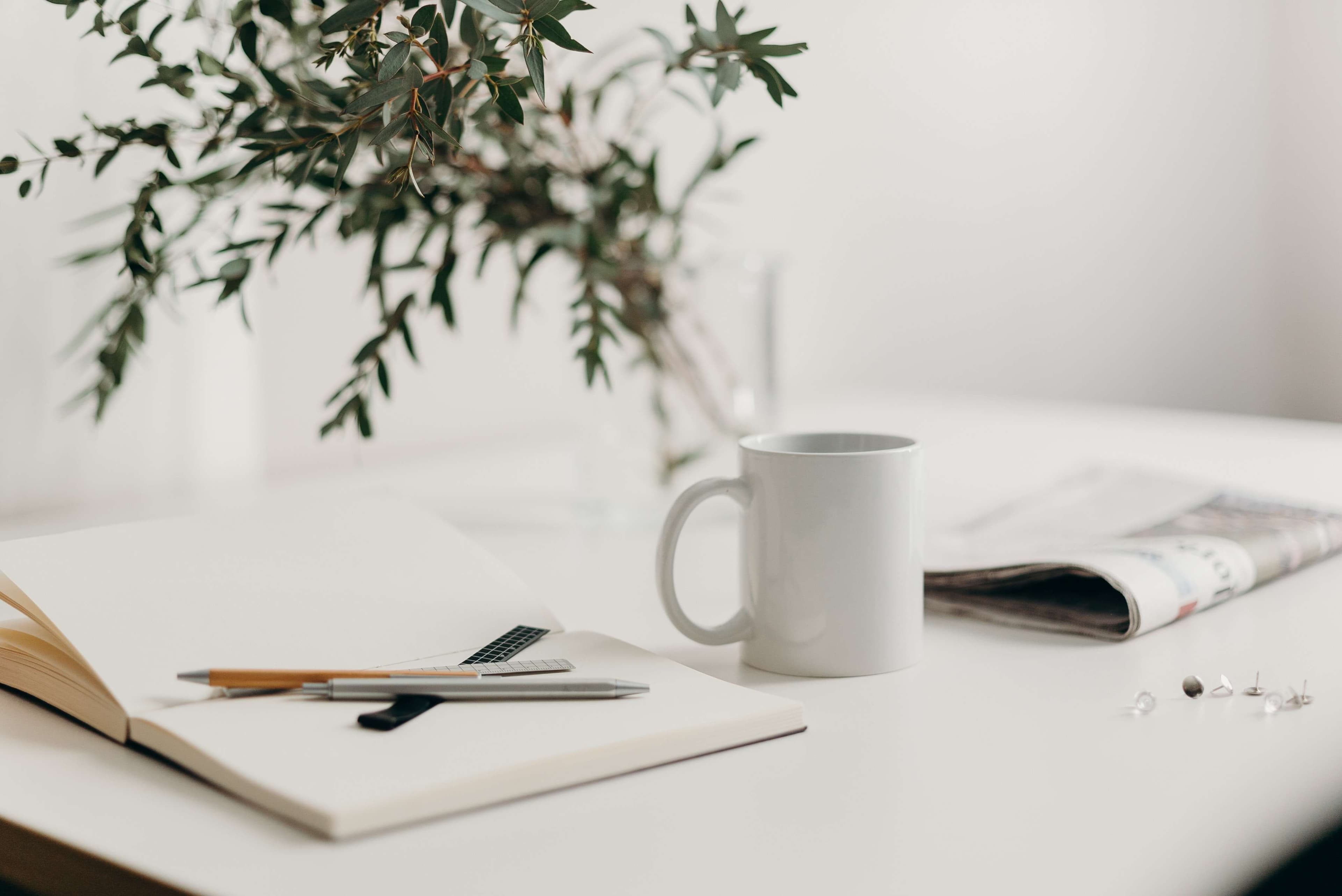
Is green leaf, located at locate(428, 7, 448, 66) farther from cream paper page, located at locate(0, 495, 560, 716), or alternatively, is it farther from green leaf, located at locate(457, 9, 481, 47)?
cream paper page, located at locate(0, 495, 560, 716)

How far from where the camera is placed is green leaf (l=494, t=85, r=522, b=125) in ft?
1.60

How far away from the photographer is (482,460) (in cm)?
120

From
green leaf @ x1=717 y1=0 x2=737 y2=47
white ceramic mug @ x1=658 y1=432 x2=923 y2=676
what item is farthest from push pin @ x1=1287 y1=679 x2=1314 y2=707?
green leaf @ x1=717 y1=0 x2=737 y2=47

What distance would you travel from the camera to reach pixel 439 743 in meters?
0.44

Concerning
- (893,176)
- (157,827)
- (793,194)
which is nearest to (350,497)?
(157,827)

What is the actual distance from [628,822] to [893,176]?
164cm

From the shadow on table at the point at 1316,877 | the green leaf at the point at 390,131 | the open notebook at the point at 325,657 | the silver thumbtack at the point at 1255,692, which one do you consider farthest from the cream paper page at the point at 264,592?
the shadow on table at the point at 1316,877

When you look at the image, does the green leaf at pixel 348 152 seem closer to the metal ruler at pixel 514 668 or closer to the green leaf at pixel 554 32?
the green leaf at pixel 554 32

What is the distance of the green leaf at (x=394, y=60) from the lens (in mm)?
457

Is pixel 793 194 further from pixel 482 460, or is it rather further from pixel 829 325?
pixel 482 460

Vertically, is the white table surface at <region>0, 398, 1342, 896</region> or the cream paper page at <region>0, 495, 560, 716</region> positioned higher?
the cream paper page at <region>0, 495, 560, 716</region>

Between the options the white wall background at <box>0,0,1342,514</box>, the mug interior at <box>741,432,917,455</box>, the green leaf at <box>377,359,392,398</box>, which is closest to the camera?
the mug interior at <box>741,432,917,455</box>

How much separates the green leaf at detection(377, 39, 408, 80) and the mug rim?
0.23 m

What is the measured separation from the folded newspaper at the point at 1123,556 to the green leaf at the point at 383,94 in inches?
15.7
